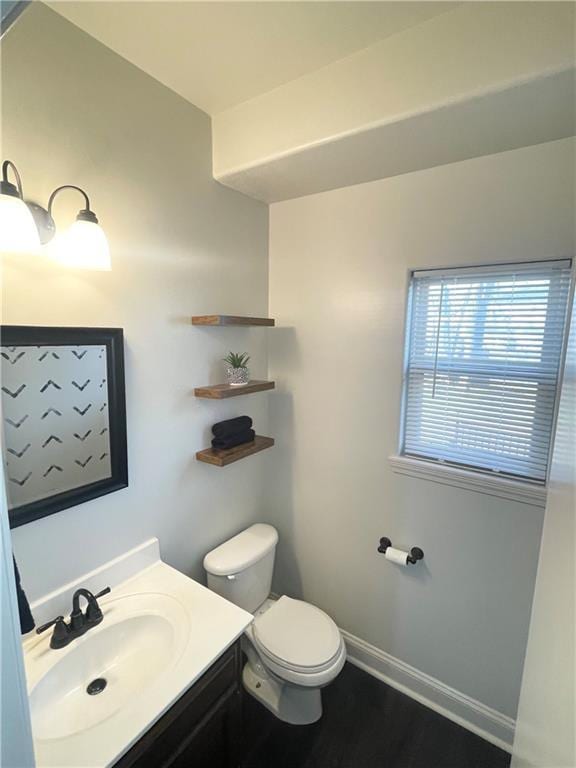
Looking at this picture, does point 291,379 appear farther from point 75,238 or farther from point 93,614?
point 93,614

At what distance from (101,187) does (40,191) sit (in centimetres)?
21

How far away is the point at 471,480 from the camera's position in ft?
4.86

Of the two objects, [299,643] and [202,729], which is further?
[299,643]

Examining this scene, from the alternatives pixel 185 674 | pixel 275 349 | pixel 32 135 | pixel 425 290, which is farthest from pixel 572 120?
pixel 185 674

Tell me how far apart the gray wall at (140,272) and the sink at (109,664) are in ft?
0.68

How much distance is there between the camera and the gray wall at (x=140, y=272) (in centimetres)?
104

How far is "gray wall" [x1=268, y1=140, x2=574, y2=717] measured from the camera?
53.9 inches

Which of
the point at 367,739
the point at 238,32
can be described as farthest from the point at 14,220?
the point at 367,739

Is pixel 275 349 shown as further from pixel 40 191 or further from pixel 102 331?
pixel 40 191

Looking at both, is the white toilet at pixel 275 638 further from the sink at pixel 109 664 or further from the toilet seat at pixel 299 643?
the sink at pixel 109 664

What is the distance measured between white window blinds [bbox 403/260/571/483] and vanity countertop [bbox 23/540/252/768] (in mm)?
1108

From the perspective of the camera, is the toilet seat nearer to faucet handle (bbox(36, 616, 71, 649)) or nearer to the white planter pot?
faucet handle (bbox(36, 616, 71, 649))

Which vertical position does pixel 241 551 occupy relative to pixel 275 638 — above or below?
above

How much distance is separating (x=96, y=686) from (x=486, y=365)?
180 cm
